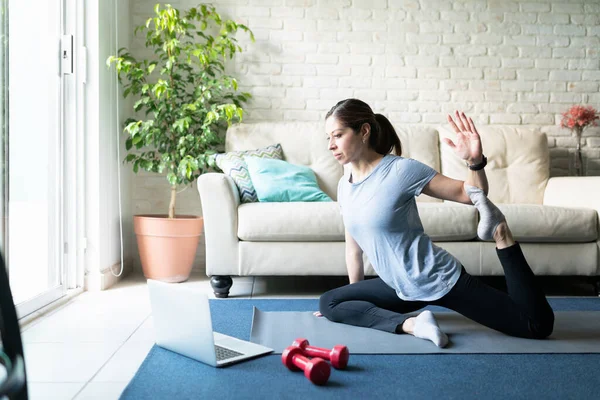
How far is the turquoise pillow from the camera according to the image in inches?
127

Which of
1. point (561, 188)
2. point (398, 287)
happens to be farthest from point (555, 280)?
→ point (398, 287)

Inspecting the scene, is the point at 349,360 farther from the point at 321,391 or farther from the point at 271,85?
the point at 271,85

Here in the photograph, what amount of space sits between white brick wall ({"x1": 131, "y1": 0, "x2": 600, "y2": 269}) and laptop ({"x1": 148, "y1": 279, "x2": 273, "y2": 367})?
2091 mm

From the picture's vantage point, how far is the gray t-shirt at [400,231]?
2066mm

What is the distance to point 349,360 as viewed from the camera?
190cm

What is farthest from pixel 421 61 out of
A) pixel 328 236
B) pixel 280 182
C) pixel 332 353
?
pixel 332 353

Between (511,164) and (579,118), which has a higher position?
(579,118)

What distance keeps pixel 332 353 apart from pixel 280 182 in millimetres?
1616

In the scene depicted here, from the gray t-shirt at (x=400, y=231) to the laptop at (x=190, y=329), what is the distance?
534mm

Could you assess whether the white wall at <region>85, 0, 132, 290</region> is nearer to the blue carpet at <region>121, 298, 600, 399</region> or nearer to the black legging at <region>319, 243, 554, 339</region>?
the blue carpet at <region>121, 298, 600, 399</region>

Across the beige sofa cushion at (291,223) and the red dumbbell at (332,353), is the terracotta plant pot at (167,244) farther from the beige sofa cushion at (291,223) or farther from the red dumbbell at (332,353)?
the red dumbbell at (332,353)

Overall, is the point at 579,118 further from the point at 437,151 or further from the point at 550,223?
the point at 550,223

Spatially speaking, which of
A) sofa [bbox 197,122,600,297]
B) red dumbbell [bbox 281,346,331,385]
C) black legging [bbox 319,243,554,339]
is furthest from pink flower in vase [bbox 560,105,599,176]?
red dumbbell [bbox 281,346,331,385]

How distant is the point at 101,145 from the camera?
10.9 ft
